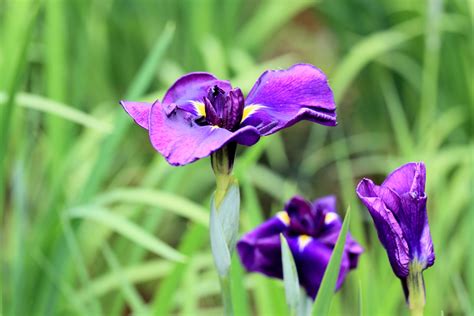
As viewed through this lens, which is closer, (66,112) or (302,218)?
(302,218)

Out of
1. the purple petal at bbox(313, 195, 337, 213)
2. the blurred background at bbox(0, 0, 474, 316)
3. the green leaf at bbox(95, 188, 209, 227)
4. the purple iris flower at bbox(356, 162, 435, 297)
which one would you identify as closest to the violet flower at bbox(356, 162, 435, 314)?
the purple iris flower at bbox(356, 162, 435, 297)

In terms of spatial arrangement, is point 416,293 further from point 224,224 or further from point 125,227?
point 125,227

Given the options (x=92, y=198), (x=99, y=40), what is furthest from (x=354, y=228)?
(x=99, y=40)

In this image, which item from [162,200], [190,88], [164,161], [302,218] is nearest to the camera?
[190,88]

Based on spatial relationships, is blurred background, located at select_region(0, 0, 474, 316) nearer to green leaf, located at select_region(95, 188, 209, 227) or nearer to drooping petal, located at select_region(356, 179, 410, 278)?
green leaf, located at select_region(95, 188, 209, 227)

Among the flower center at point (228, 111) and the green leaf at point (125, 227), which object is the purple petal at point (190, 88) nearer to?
the flower center at point (228, 111)

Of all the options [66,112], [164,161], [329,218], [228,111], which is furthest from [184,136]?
[164,161]
